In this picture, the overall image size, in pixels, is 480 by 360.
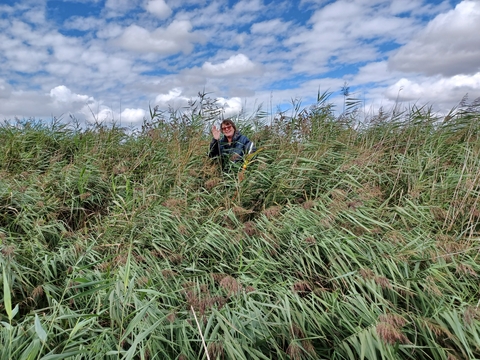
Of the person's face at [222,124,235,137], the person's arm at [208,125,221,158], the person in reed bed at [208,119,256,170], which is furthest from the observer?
the person's face at [222,124,235,137]

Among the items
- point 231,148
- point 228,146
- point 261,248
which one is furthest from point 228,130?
point 261,248

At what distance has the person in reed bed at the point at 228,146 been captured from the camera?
3.77 meters

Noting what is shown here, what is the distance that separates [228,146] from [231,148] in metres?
0.16

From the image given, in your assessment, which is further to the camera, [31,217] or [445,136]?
[445,136]

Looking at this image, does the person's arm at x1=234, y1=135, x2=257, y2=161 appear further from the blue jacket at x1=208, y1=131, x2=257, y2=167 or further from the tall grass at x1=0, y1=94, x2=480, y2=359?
the tall grass at x1=0, y1=94, x2=480, y2=359

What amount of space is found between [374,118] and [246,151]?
180 cm

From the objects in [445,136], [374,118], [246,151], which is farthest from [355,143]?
[246,151]

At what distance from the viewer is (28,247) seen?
2.68 meters

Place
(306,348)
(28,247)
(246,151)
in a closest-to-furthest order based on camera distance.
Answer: (306,348) → (28,247) → (246,151)

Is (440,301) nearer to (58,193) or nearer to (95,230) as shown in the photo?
(95,230)

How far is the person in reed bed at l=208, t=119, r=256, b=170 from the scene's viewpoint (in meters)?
3.77

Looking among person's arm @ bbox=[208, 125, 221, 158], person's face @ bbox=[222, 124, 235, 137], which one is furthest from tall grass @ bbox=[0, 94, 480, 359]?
Answer: person's face @ bbox=[222, 124, 235, 137]

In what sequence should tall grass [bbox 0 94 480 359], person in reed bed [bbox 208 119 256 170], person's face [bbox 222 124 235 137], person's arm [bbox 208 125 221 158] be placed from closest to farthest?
tall grass [bbox 0 94 480 359]
person in reed bed [bbox 208 119 256 170]
person's arm [bbox 208 125 221 158]
person's face [bbox 222 124 235 137]

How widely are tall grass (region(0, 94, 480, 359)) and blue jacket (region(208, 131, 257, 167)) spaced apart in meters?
0.20
